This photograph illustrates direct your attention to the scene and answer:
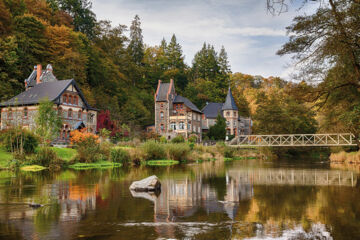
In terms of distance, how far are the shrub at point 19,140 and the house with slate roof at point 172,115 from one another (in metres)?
38.7

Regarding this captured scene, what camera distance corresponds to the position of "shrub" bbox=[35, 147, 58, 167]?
28.3m

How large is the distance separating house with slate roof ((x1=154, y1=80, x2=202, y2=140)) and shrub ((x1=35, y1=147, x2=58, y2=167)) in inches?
1550

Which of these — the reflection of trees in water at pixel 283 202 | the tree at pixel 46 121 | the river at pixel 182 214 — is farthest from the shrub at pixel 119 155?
the reflection of trees in water at pixel 283 202

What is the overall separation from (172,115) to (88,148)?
1530 inches

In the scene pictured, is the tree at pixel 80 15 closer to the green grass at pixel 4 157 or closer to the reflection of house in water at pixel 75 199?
the green grass at pixel 4 157

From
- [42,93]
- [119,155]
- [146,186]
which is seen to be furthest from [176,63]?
[146,186]

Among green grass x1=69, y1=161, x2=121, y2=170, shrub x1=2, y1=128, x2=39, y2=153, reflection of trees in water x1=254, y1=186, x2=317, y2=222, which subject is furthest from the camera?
green grass x1=69, y1=161, x2=121, y2=170

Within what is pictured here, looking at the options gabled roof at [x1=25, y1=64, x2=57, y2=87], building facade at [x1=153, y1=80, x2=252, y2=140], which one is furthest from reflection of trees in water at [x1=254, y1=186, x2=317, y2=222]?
building facade at [x1=153, y1=80, x2=252, y2=140]

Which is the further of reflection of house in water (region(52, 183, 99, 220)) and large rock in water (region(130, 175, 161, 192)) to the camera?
large rock in water (region(130, 175, 161, 192))

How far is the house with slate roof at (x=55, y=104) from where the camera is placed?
43.7 m

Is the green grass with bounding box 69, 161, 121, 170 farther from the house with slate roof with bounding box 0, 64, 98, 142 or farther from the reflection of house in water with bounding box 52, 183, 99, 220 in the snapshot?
the house with slate roof with bounding box 0, 64, 98, 142

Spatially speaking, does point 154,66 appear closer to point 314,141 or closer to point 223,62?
point 223,62

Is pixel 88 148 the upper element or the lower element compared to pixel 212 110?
lower

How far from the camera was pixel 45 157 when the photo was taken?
28.5 m
